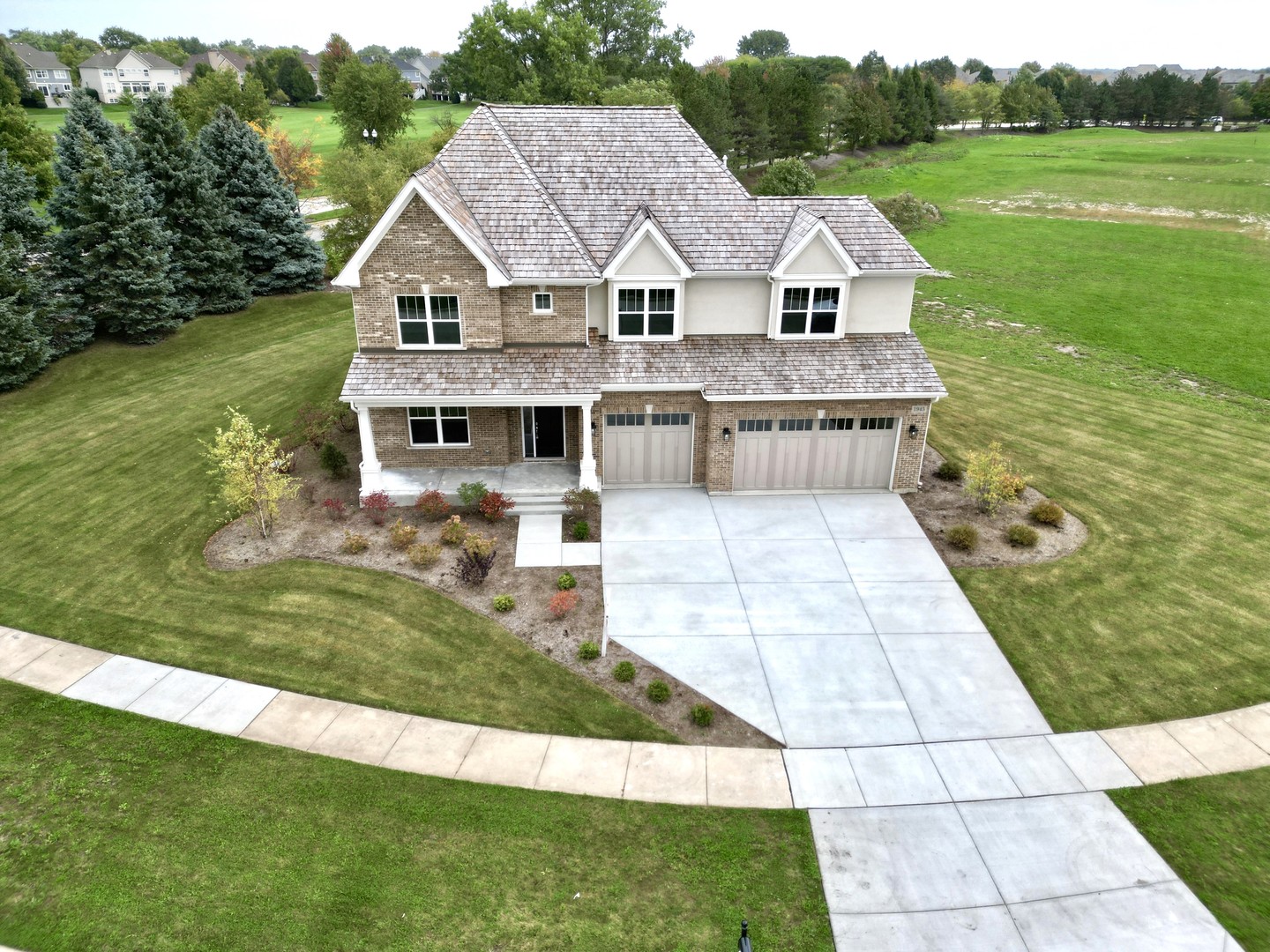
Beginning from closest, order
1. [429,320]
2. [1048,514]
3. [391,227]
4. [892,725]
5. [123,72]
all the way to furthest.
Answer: [892,725], [391,227], [1048,514], [429,320], [123,72]

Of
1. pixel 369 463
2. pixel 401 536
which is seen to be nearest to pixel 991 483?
pixel 401 536

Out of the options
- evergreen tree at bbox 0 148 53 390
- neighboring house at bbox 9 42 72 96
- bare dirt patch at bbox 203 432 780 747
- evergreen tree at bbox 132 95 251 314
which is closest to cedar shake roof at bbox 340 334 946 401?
bare dirt patch at bbox 203 432 780 747

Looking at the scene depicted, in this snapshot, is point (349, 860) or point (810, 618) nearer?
point (349, 860)

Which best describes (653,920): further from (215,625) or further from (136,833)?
(215,625)

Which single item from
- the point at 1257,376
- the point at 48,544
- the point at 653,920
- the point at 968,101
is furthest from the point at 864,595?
the point at 968,101

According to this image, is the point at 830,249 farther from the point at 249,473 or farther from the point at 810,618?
the point at 249,473

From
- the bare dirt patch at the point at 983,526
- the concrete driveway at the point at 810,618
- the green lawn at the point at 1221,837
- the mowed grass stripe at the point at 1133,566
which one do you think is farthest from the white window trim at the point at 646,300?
the green lawn at the point at 1221,837

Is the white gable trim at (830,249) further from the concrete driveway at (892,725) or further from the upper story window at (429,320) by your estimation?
the upper story window at (429,320)
